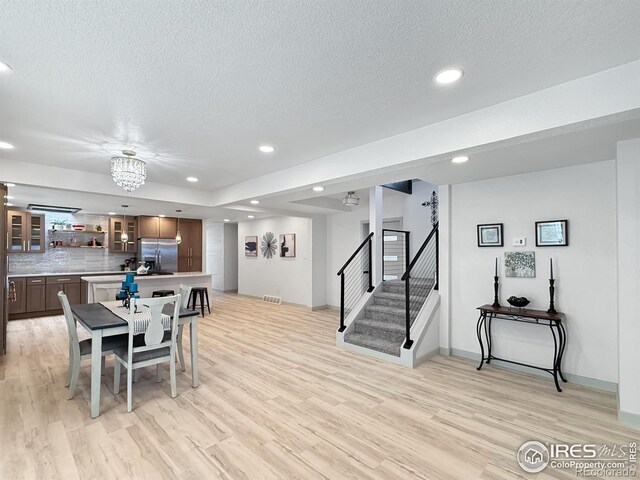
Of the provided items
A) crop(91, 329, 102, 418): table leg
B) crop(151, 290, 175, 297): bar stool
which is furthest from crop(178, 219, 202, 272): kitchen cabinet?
crop(91, 329, 102, 418): table leg

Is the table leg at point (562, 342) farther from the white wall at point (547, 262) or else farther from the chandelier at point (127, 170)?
the chandelier at point (127, 170)

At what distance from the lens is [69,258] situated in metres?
7.51

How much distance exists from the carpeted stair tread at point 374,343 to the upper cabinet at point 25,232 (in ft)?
23.5

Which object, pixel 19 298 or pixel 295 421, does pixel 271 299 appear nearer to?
pixel 19 298

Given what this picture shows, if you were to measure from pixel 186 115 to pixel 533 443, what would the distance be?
3691 millimetres

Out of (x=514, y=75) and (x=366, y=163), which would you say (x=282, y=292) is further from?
(x=514, y=75)

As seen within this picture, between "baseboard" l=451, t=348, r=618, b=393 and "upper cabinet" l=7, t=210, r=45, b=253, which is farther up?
"upper cabinet" l=7, t=210, r=45, b=253

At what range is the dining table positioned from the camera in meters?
2.65

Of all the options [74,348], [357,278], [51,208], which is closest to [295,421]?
[74,348]

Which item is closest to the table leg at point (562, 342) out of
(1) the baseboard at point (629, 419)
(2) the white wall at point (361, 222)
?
(1) the baseboard at point (629, 419)

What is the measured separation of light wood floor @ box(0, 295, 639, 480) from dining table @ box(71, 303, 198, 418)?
209 millimetres

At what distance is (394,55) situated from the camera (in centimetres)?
175

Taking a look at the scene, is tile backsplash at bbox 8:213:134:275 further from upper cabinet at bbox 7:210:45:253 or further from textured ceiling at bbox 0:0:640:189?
textured ceiling at bbox 0:0:640:189

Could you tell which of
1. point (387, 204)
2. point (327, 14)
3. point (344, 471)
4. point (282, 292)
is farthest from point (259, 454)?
point (282, 292)
